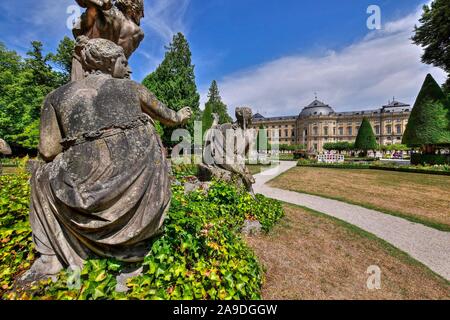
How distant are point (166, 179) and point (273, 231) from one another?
3455mm

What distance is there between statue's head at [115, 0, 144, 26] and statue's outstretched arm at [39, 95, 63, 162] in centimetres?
239

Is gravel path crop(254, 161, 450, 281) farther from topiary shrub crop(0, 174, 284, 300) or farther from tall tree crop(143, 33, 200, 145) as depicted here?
tall tree crop(143, 33, 200, 145)

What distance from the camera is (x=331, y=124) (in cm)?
8138

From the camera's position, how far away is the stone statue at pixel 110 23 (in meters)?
3.20

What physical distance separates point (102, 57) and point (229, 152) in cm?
414

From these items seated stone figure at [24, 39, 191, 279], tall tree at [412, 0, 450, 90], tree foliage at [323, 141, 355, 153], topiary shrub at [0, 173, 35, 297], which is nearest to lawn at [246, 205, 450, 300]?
seated stone figure at [24, 39, 191, 279]

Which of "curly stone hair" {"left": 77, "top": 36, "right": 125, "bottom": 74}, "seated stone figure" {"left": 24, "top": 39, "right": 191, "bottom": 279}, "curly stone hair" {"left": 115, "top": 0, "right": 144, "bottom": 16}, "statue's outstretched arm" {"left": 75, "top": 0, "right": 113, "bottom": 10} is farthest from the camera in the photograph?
"curly stone hair" {"left": 115, "top": 0, "right": 144, "bottom": 16}

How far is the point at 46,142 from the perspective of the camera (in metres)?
1.91

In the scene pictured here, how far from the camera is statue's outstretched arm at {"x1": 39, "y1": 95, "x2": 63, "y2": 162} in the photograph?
1904 mm

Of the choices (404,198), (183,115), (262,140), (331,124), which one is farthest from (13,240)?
(331,124)

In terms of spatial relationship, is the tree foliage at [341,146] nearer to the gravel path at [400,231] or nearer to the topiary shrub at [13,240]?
the gravel path at [400,231]

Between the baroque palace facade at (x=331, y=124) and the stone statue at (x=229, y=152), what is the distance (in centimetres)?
6776

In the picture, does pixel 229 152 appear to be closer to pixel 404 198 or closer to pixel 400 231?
pixel 400 231
